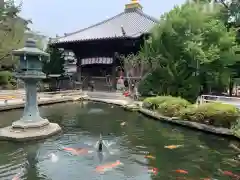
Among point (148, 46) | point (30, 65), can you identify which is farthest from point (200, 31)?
point (30, 65)

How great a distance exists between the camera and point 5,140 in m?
10.5

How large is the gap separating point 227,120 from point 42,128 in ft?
27.2

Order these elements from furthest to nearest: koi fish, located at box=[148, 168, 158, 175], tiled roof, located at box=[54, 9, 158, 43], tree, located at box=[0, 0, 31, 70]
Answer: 1. tiled roof, located at box=[54, 9, 158, 43]
2. tree, located at box=[0, 0, 31, 70]
3. koi fish, located at box=[148, 168, 158, 175]

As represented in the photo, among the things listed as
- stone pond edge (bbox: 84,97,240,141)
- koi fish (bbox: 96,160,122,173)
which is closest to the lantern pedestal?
koi fish (bbox: 96,160,122,173)

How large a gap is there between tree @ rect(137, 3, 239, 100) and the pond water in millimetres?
7969

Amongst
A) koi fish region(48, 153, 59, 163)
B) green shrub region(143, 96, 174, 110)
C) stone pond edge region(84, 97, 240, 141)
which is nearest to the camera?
koi fish region(48, 153, 59, 163)

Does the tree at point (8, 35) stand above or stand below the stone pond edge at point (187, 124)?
above

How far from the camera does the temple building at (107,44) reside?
27.7 meters

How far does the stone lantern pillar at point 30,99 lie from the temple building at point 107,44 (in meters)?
16.0

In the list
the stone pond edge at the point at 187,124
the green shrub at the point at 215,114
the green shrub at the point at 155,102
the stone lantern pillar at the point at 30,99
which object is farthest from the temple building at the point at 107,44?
the stone lantern pillar at the point at 30,99

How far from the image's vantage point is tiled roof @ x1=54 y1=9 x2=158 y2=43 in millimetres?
27891

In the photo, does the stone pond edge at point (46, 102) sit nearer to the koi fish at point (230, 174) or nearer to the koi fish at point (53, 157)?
the koi fish at point (53, 157)

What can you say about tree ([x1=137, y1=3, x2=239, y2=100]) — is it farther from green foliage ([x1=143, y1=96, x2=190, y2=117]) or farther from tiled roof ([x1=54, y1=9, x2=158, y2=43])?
tiled roof ([x1=54, y1=9, x2=158, y2=43])

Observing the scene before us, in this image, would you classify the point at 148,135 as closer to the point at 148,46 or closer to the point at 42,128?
the point at 42,128
